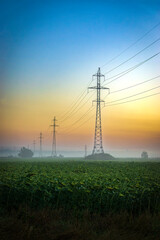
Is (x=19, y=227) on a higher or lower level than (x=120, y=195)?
lower

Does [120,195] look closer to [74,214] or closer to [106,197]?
[106,197]

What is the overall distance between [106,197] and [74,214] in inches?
58.2

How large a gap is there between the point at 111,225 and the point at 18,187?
4.06m

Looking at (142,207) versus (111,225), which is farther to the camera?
(142,207)

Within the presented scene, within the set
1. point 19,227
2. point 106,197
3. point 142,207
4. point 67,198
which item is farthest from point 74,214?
point 142,207

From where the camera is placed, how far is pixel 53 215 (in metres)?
8.52

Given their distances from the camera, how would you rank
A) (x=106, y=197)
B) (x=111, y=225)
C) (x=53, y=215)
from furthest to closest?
(x=106, y=197) → (x=53, y=215) → (x=111, y=225)

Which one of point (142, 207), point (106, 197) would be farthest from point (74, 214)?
point (142, 207)

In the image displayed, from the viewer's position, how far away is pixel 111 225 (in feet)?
26.0

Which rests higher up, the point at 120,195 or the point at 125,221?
the point at 120,195

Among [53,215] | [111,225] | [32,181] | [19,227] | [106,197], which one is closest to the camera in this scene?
[19,227]

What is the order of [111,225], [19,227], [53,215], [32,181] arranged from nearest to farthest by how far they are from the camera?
1. [19,227]
2. [111,225]
3. [53,215]
4. [32,181]

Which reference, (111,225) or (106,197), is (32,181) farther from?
(111,225)

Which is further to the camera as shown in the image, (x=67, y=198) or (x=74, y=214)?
(x=67, y=198)
